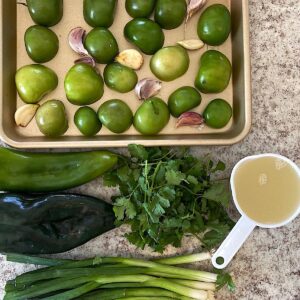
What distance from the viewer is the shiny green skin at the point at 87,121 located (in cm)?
101

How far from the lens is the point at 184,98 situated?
1.02 m

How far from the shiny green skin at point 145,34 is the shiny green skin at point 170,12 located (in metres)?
0.02

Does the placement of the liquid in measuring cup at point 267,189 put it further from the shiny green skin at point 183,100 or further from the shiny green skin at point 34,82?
the shiny green skin at point 34,82

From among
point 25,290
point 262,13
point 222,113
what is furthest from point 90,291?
point 262,13

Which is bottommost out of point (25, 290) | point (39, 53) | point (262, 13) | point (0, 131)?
point (25, 290)

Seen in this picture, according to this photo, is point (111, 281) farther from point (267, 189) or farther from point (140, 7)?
point (140, 7)

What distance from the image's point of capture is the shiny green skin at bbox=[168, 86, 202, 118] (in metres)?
1.02

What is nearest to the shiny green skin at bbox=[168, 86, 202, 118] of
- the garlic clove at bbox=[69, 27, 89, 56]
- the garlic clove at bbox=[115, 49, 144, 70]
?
the garlic clove at bbox=[115, 49, 144, 70]

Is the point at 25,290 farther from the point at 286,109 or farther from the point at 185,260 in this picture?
the point at 286,109

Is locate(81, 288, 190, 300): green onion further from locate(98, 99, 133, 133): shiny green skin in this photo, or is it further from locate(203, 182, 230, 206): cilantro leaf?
locate(98, 99, 133, 133): shiny green skin

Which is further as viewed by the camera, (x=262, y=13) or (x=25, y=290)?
(x=262, y=13)

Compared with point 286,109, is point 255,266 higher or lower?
lower

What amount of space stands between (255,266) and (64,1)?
2.43ft

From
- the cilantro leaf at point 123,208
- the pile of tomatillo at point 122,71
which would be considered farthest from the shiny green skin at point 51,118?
the cilantro leaf at point 123,208
